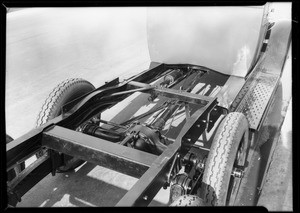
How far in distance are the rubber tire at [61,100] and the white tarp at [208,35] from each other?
1.42 meters

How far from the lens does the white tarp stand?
12.0ft

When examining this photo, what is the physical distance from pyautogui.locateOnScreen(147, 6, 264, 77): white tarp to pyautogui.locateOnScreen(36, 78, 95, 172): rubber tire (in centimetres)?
142

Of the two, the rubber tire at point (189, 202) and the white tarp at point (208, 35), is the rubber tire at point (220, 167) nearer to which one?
the rubber tire at point (189, 202)

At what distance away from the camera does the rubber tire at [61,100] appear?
2836 mm

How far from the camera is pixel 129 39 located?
28.8 ft

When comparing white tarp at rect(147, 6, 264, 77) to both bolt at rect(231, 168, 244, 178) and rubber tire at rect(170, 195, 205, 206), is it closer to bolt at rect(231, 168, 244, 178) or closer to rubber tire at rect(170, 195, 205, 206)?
bolt at rect(231, 168, 244, 178)

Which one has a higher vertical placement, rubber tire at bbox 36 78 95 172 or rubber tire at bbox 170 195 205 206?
rubber tire at bbox 36 78 95 172

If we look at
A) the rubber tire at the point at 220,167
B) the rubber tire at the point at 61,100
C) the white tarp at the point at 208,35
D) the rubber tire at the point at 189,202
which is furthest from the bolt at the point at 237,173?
the white tarp at the point at 208,35

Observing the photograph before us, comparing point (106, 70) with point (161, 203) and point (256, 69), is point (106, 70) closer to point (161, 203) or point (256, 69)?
point (256, 69)

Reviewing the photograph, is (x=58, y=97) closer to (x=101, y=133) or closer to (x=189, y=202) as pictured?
(x=101, y=133)

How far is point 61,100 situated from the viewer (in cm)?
295

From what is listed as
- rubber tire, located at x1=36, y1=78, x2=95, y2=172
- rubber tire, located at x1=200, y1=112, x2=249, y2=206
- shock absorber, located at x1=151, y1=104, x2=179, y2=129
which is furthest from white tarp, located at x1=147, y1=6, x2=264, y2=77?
rubber tire, located at x1=200, y1=112, x2=249, y2=206

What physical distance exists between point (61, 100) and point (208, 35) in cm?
205
